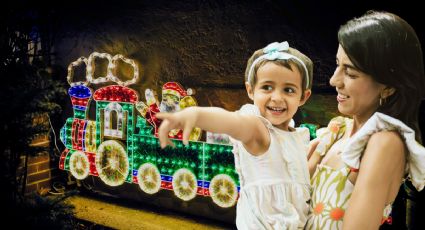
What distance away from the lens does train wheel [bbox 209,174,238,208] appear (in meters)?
4.57

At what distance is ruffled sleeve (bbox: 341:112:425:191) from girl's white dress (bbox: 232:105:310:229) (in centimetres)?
26

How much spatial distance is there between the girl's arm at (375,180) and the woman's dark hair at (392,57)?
0.69 feet

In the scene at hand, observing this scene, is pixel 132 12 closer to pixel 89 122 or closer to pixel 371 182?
pixel 89 122

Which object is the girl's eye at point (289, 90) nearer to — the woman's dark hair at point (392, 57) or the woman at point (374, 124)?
the woman at point (374, 124)

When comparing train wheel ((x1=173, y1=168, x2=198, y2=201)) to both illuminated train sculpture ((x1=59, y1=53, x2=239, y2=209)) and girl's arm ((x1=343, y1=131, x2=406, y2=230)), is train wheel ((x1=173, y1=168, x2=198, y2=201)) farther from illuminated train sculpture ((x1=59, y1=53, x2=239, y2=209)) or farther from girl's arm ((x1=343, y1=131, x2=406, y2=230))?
girl's arm ((x1=343, y1=131, x2=406, y2=230))

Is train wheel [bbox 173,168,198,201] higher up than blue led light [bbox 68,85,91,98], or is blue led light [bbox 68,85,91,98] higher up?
blue led light [bbox 68,85,91,98]


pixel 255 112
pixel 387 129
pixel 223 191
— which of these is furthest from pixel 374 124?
pixel 223 191

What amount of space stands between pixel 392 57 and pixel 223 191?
3.37 m

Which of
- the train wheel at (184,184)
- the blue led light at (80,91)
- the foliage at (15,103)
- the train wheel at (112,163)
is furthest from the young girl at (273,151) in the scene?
the blue led light at (80,91)

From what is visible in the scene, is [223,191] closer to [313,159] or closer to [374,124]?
[313,159]

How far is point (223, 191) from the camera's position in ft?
15.2

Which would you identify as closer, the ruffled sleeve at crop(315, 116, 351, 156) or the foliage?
the ruffled sleeve at crop(315, 116, 351, 156)

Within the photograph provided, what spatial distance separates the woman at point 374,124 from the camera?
4.92 feet

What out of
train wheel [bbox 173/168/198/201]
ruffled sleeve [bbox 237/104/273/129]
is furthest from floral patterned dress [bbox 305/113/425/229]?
train wheel [bbox 173/168/198/201]
